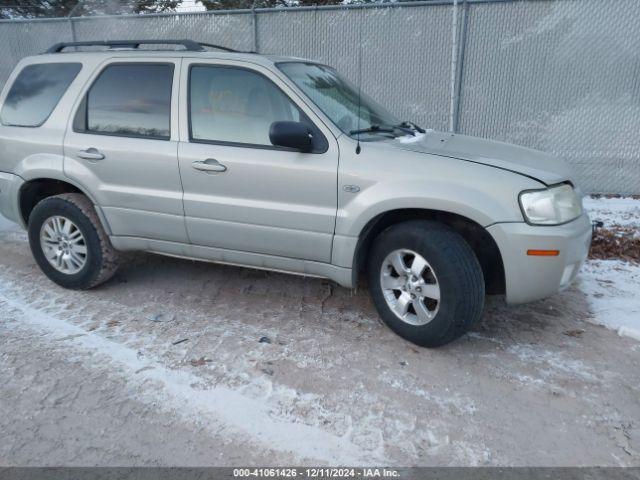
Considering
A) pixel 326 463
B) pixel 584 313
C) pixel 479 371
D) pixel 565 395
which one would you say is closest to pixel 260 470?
pixel 326 463

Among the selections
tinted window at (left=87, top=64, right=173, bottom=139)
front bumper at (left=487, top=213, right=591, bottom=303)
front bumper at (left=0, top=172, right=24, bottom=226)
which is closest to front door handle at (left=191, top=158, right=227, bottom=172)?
tinted window at (left=87, top=64, right=173, bottom=139)

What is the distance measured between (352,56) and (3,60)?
262 inches

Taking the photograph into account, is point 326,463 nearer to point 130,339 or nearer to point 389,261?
point 389,261

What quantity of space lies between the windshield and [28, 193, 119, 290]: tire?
2.03m

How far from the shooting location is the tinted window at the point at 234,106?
3.69 metres

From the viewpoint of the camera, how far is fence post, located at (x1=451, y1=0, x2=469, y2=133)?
7441 millimetres

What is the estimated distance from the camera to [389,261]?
11.6ft

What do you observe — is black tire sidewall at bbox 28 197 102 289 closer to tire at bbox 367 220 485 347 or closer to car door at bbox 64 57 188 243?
car door at bbox 64 57 188 243

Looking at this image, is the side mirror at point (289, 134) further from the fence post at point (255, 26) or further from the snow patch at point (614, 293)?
the fence post at point (255, 26)

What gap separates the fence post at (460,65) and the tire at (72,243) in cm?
536

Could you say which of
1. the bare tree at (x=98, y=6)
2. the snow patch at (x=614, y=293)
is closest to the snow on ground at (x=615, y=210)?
the snow patch at (x=614, y=293)

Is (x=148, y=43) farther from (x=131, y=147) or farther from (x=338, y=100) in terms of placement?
(x=338, y=100)

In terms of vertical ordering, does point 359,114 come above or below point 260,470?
above

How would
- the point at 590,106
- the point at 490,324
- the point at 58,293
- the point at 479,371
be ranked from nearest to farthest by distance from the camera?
1. the point at 479,371
2. the point at 490,324
3. the point at 58,293
4. the point at 590,106
